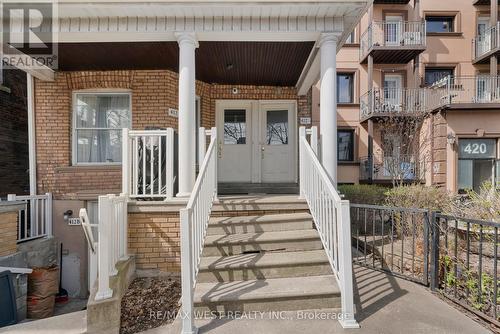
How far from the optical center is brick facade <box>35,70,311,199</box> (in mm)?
5316

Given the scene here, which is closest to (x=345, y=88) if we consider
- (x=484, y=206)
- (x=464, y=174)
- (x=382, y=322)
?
(x=464, y=174)

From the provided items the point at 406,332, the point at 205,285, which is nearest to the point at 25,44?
the point at 205,285

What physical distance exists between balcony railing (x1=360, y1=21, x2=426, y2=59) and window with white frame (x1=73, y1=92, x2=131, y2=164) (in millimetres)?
9234

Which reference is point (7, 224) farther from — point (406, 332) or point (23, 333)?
point (406, 332)

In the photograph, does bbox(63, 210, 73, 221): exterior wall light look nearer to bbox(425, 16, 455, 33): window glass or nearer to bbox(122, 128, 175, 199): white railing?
bbox(122, 128, 175, 199): white railing

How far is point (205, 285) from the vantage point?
2887mm

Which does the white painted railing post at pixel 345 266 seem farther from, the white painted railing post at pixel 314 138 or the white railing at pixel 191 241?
the white painted railing post at pixel 314 138

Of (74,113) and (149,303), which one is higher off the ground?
(74,113)

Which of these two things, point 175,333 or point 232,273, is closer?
point 175,333

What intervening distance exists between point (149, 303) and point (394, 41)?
468 inches

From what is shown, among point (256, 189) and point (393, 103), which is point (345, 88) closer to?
point (393, 103)

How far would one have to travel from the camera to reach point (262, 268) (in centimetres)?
300

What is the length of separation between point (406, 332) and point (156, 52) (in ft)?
16.1

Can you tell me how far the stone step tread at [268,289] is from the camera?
8.70 feet
